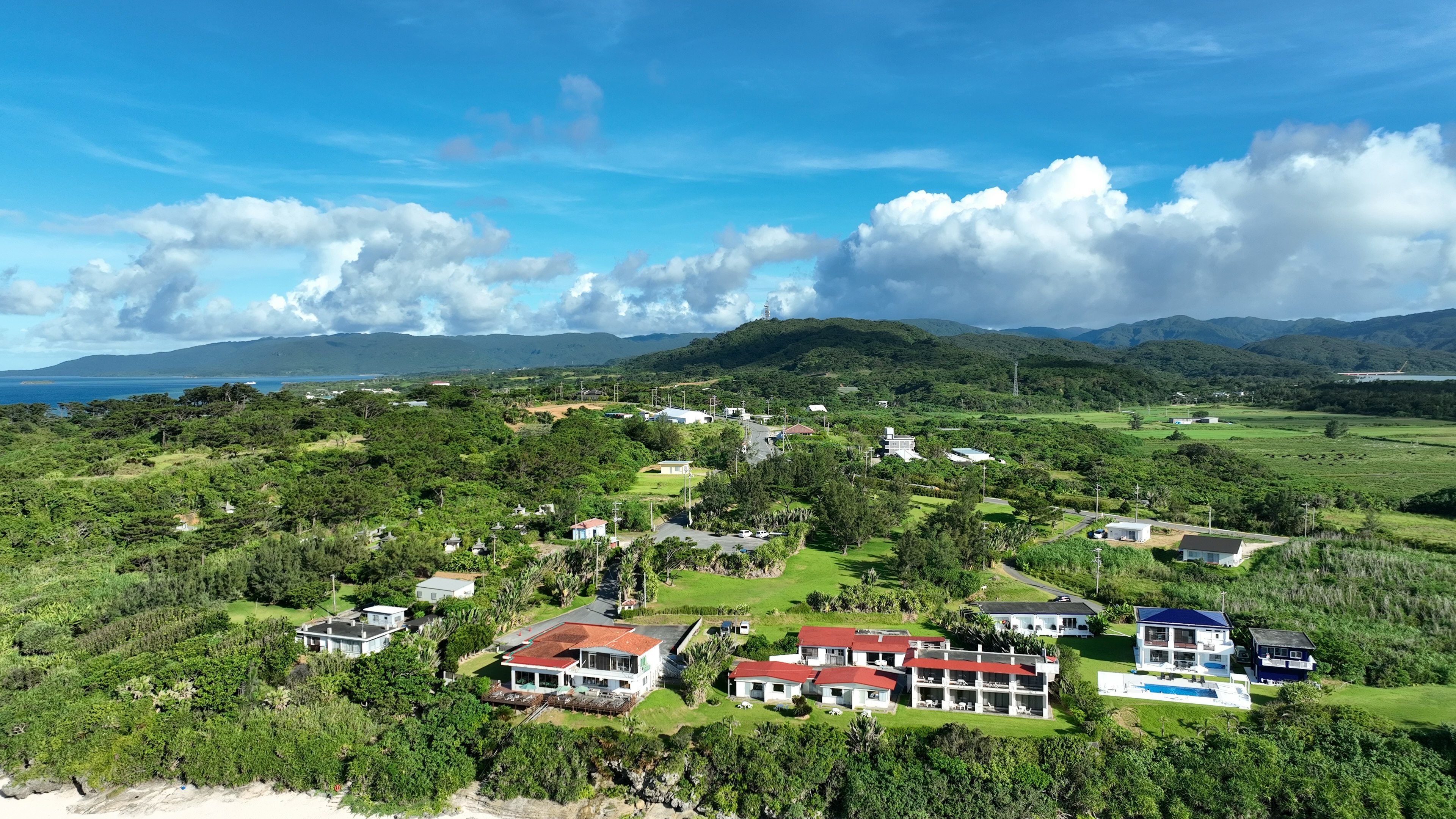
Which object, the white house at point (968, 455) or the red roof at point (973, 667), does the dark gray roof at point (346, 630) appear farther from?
the white house at point (968, 455)

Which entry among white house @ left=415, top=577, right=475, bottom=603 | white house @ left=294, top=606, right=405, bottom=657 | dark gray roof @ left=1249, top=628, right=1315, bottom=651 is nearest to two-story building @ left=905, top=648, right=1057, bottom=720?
dark gray roof @ left=1249, top=628, right=1315, bottom=651

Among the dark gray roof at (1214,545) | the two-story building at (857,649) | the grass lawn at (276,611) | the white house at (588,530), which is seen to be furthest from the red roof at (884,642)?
the grass lawn at (276,611)

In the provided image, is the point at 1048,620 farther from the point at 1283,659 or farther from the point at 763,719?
A: the point at 763,719

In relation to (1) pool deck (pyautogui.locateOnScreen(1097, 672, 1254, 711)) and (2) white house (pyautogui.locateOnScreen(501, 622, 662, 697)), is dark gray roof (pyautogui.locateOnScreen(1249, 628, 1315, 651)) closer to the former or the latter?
(1) pool deck (pyautogui.locateOnScreen(1097, 672, 1254, 711))

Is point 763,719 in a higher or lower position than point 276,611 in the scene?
→ lower

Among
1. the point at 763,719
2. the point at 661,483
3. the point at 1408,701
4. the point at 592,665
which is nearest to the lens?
the point at 763,719

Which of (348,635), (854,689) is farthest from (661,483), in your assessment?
(854,689)
